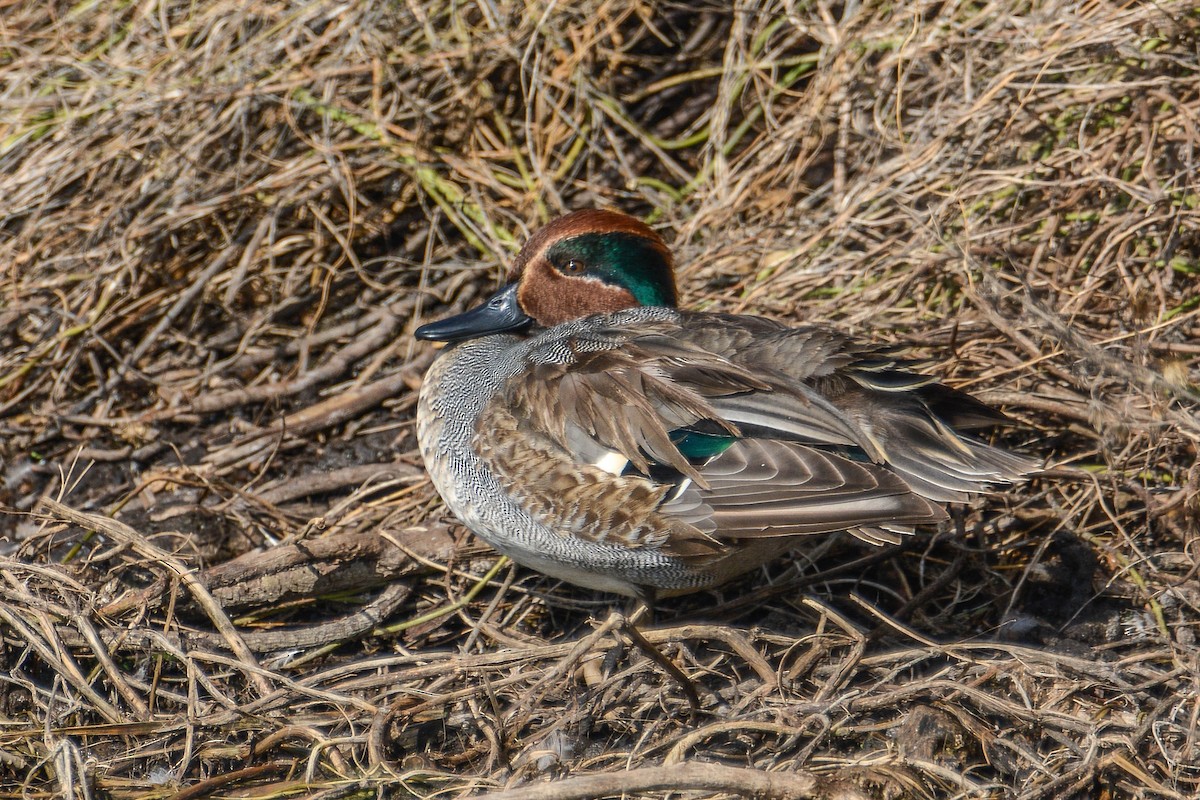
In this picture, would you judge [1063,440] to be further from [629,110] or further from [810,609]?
[629,110]

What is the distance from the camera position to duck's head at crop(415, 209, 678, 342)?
3.39 metres

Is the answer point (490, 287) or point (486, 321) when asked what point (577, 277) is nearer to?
point (486, 321)

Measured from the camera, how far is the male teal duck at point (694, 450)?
2.66m

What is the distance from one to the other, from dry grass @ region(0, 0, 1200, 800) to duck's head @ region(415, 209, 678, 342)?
508 mm

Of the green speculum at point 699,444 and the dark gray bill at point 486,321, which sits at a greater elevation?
the green speculum at point 699,444

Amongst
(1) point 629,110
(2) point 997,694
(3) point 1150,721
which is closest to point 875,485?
(2) point 997,694

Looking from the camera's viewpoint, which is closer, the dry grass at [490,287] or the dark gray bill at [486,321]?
the dry grass at [490,287]

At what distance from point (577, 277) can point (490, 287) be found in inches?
37.9

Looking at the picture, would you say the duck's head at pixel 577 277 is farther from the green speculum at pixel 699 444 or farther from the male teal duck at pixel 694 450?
the green speculum at pixel 699 444

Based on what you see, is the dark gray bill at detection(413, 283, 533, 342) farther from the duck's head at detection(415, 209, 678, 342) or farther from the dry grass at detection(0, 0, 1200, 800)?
the dry grass at detection(0, 0, 1200, 800)

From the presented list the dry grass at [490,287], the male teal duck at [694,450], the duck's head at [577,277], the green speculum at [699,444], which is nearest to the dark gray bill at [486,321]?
the duck's head at [577,277]

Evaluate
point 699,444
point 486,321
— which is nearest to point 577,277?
point 486,321

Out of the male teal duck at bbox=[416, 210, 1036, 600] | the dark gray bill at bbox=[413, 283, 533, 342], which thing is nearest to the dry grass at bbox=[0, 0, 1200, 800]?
the male teal duck at bbox=[416, 210, 1036, 600]

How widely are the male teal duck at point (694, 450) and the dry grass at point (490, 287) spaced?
0.30 m
